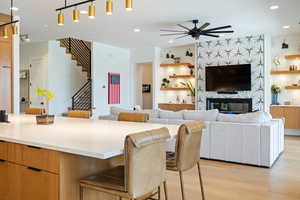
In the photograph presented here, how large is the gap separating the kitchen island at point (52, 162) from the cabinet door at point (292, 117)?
6469 mm

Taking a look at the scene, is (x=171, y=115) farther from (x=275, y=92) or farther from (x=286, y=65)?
(x=286, y=65)

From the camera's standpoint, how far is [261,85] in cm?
797

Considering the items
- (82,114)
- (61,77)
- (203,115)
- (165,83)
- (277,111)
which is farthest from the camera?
(165,83)

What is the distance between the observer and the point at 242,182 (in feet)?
11.7

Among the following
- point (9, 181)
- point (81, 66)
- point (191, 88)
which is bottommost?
point (9, 181)

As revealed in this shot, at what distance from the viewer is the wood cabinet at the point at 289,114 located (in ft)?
24.4

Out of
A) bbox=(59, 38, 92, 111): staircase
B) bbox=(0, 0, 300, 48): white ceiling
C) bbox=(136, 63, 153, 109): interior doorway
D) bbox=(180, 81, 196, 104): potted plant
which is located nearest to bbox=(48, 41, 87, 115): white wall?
bbox=(59, 38, 92, 111): staircase

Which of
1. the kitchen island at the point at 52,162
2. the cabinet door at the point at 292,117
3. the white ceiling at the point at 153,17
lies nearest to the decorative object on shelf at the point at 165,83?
the white ceiling at the point at 153,17

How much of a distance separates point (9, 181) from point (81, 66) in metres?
7.69

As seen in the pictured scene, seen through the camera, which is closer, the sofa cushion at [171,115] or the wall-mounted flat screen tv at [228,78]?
the sofa cushion at [171,115]

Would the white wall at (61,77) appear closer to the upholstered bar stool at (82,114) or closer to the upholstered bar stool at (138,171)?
the upholstered bar stool at (82,114)

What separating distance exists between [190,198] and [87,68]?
758cm

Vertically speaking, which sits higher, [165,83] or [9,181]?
[165,83]

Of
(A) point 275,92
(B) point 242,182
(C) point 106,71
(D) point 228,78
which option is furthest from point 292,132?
(C) point 106,71
